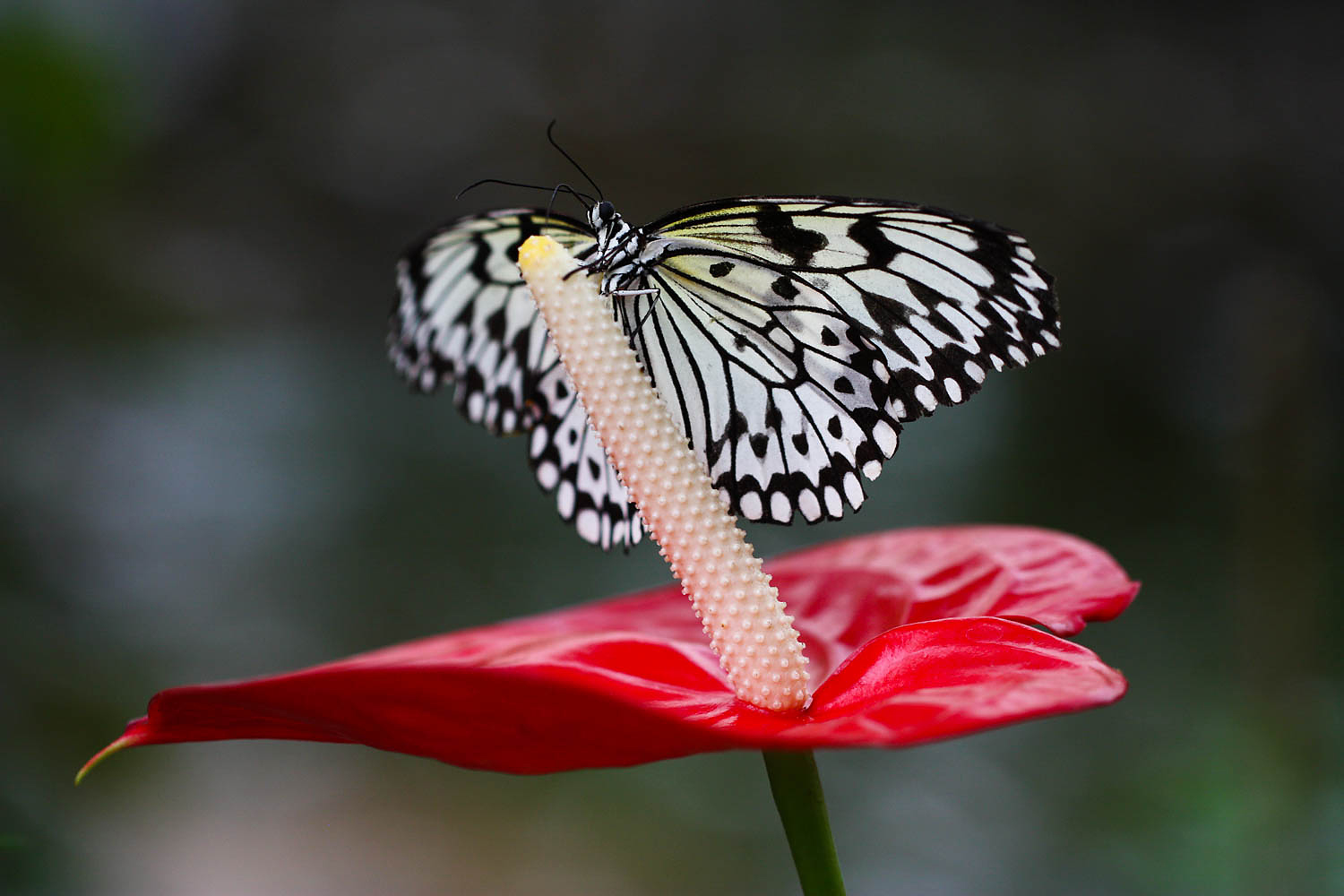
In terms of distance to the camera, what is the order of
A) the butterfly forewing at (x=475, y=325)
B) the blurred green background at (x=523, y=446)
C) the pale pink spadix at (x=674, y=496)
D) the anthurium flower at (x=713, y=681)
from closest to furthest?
the anthurium flower at (x=713, y=681), the pale pink spadix at (x=674, y=496), the butterfly forewing at (x=475, y=325), the blurred green background at (x=523, y=446)

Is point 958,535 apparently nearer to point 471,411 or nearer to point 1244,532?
point 471,411

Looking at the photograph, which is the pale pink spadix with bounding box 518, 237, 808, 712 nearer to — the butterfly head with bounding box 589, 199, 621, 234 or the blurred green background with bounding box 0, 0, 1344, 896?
the butterfly head with bounding box 589, 199, 621, 234

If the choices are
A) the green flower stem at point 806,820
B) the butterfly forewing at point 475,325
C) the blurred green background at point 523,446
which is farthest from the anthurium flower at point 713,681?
the blurred green background at point 523,446

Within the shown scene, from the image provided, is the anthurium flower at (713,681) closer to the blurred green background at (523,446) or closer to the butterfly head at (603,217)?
the butterfly head at (603,217)

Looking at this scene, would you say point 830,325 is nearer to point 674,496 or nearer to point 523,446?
point 674,496

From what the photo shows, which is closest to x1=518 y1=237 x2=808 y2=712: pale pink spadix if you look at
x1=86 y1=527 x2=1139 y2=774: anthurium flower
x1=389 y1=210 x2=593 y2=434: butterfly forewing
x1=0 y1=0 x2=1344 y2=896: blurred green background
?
x1=86 y1=527 x2=1139 y2=774: anthurium flower

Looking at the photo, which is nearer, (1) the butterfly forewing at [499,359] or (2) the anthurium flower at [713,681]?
(2) the anthurium flower at [713,681]

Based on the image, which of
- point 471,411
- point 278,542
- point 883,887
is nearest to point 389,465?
point 278,542

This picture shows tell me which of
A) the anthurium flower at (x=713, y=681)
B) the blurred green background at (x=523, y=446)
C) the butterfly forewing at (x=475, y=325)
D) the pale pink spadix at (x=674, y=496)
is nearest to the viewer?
the anthurium flower at (x=713, y=681)
